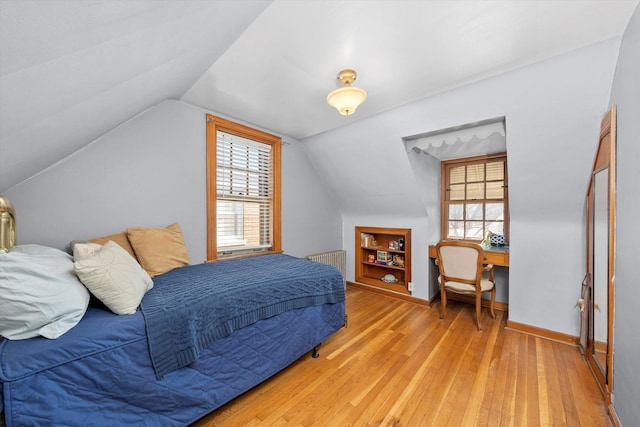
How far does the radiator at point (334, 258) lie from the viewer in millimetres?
3735

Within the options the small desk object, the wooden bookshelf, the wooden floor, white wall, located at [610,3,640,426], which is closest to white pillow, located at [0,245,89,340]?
the wooden floor

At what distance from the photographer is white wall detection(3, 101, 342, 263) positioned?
1780 millimetres

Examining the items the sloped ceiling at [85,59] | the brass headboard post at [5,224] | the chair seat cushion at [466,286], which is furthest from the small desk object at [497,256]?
the brass headboard post at [5,224]

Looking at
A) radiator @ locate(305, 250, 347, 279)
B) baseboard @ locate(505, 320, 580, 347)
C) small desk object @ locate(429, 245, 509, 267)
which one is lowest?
baseboard @ locate(505, 320, 580, 347)

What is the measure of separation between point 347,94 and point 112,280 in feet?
6.35

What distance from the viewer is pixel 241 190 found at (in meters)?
3.00

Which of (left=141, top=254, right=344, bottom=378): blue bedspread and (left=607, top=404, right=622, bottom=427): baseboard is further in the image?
(left=607, top=404, right=622, bottom=427): baseboard

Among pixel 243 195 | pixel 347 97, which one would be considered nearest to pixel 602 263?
pixel 347 97

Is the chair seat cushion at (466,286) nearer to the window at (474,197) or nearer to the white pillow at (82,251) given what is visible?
the window at (474,197)

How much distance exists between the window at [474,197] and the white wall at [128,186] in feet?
11.2

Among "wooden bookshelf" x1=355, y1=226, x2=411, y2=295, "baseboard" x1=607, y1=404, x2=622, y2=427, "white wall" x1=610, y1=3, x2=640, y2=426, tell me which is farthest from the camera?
"wooden bookshelf" x1=355, y1=226, x2=411, y2=295

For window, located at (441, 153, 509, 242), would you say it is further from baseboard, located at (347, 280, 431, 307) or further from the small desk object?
baseboard, located at (347, 280, 431, 307)

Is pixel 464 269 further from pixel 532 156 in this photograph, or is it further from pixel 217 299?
pixel 217 299

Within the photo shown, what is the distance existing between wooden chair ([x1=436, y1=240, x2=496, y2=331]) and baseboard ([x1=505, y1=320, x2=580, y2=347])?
10.8 inches
